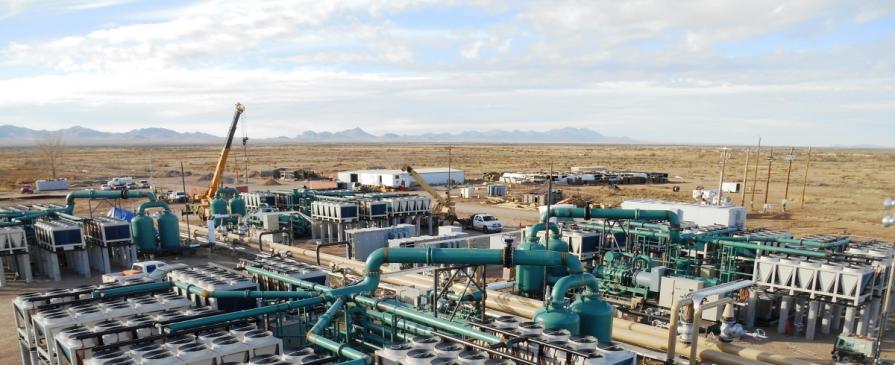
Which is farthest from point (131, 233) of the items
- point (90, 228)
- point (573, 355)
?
point (573, 355)

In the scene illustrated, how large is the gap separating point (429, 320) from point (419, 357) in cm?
215

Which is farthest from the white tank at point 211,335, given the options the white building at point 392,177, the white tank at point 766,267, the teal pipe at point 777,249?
the white building at point 392,177

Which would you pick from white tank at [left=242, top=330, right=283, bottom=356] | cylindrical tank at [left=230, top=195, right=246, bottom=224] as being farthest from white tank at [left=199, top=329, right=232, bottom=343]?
cylindrical tank at [left=230, top=195, right=246, bottom=224]

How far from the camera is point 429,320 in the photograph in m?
11.6

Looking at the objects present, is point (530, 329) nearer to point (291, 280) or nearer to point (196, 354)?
point (196, 354)

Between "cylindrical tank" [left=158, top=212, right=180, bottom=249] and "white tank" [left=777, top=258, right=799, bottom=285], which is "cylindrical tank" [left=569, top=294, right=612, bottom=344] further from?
"cylindrical tank" [left=158, top=212, right=180, bottom=249]

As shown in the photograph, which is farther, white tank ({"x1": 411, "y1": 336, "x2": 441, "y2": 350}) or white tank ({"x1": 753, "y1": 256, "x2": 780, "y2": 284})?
white tank ({"x1": 753, "y1": 256, "x2": 780, "y2": 284})

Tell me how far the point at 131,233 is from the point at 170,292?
19717mm

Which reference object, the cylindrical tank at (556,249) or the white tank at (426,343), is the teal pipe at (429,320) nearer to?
the white tank at (426,343)

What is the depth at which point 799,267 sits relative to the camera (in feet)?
69.1

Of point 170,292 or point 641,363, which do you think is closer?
point 170,292

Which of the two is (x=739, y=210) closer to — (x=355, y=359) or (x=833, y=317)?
(x=833, y=317)

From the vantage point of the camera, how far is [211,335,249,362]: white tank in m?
9.93

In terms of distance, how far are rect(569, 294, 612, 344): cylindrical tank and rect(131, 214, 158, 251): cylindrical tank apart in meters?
30.0
